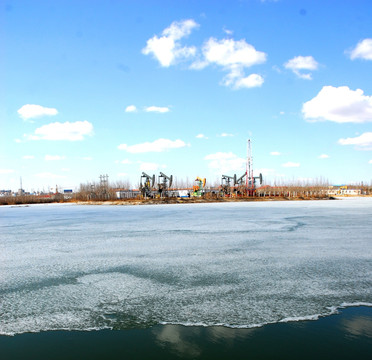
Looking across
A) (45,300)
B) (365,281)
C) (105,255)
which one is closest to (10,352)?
(45,300)

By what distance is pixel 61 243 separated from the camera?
10.1 meters

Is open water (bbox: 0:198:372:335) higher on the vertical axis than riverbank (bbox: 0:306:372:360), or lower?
higher

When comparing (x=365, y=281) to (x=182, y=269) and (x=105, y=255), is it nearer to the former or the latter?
(x=182, y=269)

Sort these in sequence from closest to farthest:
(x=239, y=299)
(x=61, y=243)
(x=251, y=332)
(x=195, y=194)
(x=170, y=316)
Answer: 1. (x=251, y=332)
2. (x=170, y=316)
3. (x=239, y=299)
4. (x=61, y=243)
5. (x=195, y=194)

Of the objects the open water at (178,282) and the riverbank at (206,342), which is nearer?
the riverbank at (206,342)

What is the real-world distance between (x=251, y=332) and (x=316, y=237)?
7.53 metres

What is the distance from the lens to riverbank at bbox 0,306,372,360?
3330 millimetres

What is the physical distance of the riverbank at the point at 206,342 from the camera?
3330mm

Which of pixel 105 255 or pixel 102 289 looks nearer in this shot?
pixel 102 289

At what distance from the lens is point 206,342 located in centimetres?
354

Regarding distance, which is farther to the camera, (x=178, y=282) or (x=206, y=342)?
(x=178, y=282)

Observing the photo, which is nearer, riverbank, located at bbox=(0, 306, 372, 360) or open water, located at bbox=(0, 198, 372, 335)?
riverbank, located at bbox=(0, 306, 372, 360)

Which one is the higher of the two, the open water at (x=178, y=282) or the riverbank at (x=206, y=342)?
the open water at (x=178, y=282)

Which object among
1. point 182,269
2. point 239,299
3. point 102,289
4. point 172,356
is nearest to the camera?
point 172,356
